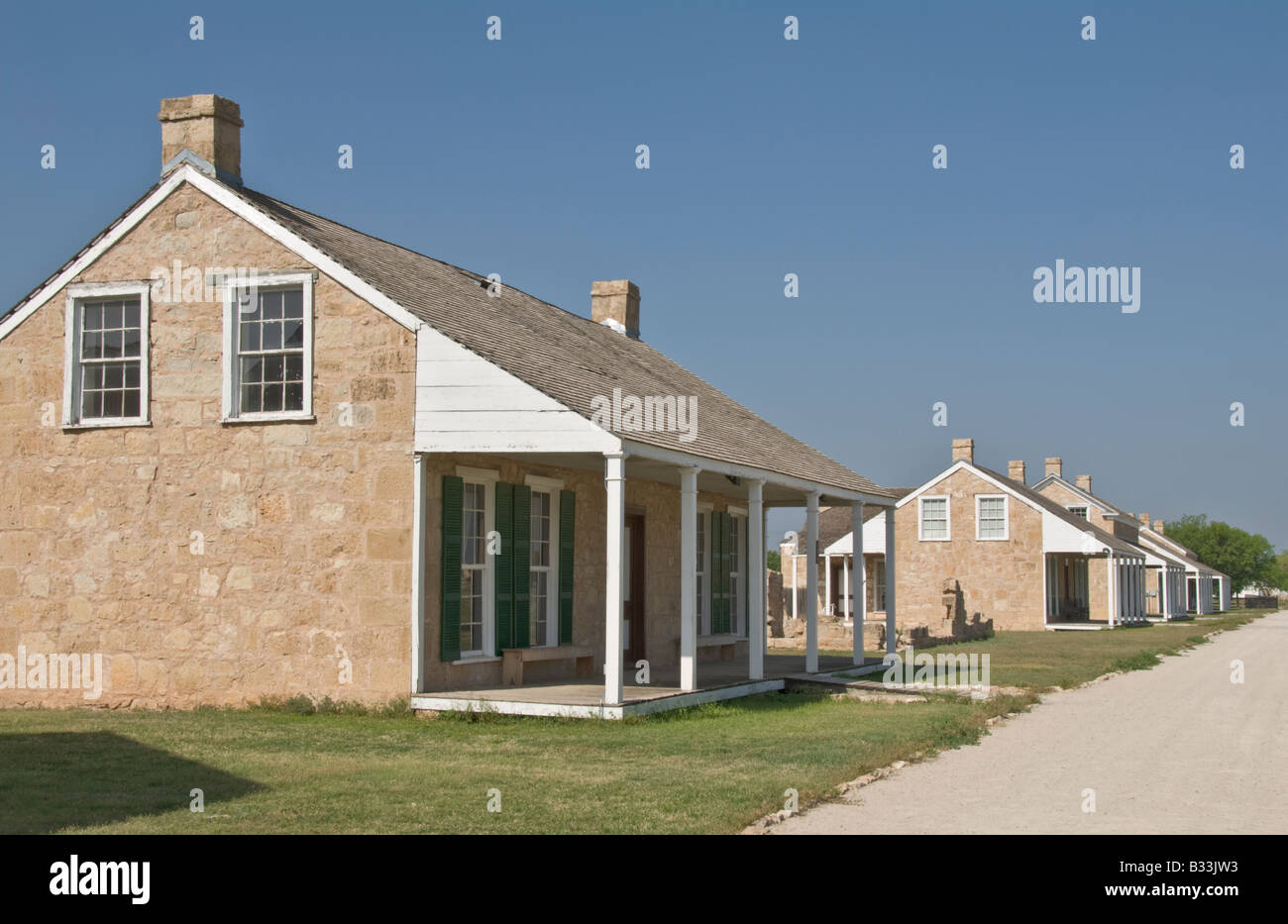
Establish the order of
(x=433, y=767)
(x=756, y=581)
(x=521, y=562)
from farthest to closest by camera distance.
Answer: (x=756, y=581)
(x=521, y=562)
(x=433, y=767)

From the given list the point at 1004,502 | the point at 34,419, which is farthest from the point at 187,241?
the point at 1004,502

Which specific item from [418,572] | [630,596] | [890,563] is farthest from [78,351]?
[890,563]

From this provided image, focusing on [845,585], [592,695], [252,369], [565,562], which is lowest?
[592,695]

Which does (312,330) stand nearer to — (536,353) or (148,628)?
(536,353)

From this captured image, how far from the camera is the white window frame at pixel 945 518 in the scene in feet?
152

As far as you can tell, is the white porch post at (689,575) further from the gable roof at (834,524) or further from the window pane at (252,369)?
the gable roof at (834,524)

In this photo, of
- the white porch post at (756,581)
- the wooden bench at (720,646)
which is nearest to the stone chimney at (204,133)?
the white porch post at (756,581)

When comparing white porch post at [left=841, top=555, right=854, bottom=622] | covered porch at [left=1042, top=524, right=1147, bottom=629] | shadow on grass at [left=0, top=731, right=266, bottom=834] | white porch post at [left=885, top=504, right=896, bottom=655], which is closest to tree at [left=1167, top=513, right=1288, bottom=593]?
covered porch at [left=1042, top=524, right=1147, bottom=629]

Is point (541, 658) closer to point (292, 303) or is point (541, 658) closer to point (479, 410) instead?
point (479, 410)

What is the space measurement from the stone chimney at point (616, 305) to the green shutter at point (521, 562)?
8.46m

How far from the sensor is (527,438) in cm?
1384

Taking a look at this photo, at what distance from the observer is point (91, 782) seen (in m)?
9.71

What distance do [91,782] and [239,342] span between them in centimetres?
663

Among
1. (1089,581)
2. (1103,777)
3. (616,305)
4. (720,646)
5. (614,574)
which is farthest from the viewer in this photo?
(1089,581)
